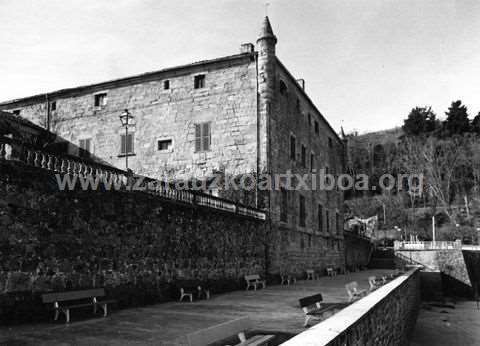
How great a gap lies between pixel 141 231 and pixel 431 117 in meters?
53.9

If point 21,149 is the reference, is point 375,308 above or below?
below

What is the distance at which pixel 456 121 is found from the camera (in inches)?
2072

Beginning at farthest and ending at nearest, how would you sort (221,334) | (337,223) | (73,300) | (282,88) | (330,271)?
(337,223) < (330,271) < (282,88) < (73,300) < (221,334)

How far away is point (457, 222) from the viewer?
4359cm

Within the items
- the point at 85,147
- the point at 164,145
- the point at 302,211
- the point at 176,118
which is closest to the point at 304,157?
the point at 302,211

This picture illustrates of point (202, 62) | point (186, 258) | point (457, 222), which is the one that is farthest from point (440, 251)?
point (186, 258)

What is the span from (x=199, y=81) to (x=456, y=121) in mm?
43606

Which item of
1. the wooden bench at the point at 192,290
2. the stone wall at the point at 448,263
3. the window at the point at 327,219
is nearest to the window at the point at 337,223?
the window at the point at 327,219

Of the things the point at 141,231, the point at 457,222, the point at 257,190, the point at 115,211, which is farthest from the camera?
the point at 457,222

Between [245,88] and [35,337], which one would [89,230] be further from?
[245,88]

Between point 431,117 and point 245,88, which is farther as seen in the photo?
point 431,117

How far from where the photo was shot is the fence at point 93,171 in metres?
7.76

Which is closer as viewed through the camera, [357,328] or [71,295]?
[357,328]

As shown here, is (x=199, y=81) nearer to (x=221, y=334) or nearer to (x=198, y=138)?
(x=198, y=138)
